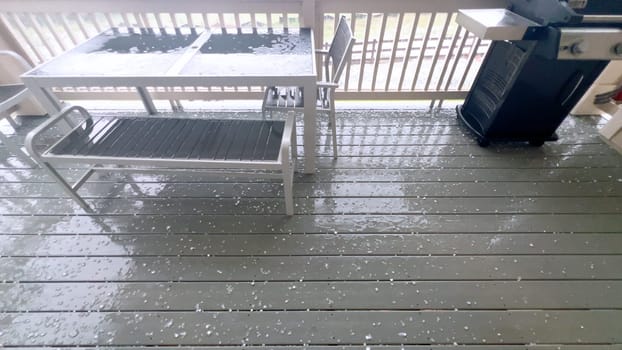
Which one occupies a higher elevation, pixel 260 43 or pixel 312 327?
pixel 260 43

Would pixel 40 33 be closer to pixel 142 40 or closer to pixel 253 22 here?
pixel 142 40

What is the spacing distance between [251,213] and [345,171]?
0.70 metres

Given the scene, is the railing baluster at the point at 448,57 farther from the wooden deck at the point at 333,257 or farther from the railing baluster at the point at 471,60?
the wooden deck at the point at 333,257

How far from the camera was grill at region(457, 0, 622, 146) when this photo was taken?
4.56 feet

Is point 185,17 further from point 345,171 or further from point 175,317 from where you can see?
point 175,317

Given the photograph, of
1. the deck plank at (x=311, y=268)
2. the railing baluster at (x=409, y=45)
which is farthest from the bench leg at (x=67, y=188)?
the railing baluster at (x=409, y=45)

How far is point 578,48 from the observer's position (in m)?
1.39

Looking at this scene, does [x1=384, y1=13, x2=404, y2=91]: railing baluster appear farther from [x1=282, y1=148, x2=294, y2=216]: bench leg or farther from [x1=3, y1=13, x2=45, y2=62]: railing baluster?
[x1=3, y1=13, x2=45, y2=62]: railing baluster

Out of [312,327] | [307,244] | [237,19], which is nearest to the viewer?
[312,327]

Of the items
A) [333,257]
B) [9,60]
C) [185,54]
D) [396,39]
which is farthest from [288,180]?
[9,60]

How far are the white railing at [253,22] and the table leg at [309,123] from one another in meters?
0.83

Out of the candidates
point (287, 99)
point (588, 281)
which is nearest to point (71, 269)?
point (287, 99)

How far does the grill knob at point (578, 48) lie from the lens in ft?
4.54

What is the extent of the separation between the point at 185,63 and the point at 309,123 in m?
0.72
